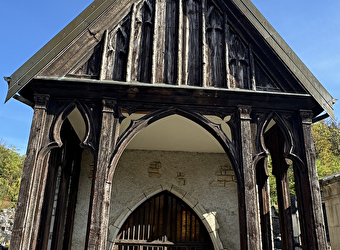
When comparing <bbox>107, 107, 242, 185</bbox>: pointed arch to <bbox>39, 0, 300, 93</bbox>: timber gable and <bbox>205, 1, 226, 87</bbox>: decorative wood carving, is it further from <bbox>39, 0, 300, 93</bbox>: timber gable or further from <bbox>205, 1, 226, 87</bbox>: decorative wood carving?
<bbox>205, 1, 226, 87</bbox>: decorative wood carving

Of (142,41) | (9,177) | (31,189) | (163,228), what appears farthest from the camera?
(9,177)

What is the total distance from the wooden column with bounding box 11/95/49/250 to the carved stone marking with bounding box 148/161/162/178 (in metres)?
2.67

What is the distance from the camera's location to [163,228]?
6.05 m

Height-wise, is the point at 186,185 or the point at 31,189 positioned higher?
the point at 186,185

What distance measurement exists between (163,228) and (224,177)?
Answer: 5.19 feet

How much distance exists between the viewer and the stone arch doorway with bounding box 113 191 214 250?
19.5ft

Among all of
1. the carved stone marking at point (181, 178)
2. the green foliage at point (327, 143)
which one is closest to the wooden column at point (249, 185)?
the carved stone marking at point (181, 178)

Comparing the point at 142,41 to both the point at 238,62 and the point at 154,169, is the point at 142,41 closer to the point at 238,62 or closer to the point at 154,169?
the point at 238,62

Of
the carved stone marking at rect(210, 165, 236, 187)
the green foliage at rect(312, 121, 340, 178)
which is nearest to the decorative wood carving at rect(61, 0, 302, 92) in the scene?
the carved stone marking at rect(210, 165, 236, 187)

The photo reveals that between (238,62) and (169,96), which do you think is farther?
(238,62)

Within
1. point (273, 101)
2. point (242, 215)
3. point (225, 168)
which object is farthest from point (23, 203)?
point (225, 168)

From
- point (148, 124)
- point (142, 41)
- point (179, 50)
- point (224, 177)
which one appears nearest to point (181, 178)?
point (224, 177)

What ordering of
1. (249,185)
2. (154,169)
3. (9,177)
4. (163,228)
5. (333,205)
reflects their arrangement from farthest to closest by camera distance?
(9,177), (154,169), (163,228), (333,205), (249,185)

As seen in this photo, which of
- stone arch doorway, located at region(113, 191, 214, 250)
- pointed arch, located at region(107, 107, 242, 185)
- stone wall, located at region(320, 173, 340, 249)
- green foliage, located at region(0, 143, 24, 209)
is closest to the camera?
pointed arch, located at region(107, 107, 242, 185)
